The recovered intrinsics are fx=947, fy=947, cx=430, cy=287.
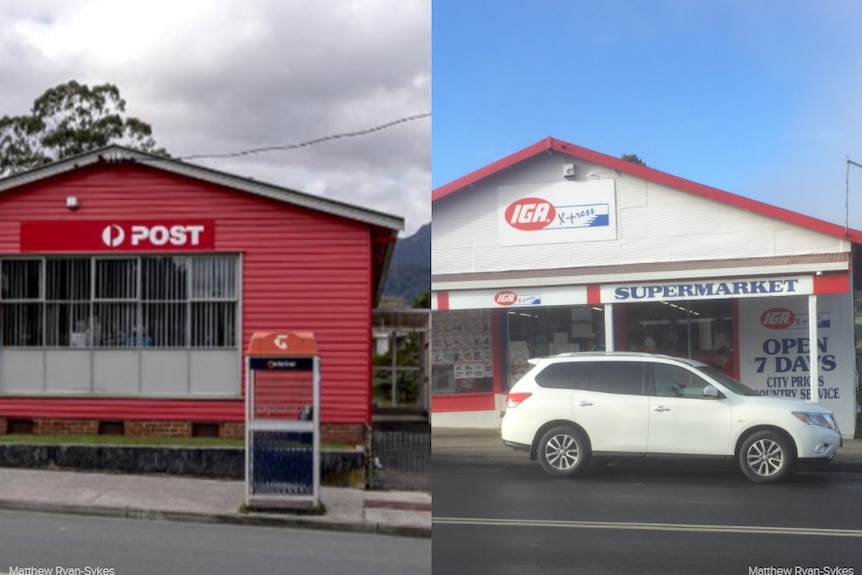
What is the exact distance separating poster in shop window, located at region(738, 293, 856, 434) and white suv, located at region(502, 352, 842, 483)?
28 millimetres

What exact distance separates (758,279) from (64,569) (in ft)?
6.66

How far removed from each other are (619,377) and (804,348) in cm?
35

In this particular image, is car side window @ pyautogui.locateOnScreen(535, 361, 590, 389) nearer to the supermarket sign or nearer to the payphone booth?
the supermarket sign

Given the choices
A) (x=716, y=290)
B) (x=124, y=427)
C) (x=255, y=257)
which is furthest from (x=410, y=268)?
Answer: (x=124, y=427)

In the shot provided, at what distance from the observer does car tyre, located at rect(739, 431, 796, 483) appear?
5.98 ft

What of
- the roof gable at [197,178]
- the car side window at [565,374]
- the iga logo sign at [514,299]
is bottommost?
the car side window at [565,374]

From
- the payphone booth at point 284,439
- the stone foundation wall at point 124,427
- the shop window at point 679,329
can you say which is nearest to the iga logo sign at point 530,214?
the shop window at point 679,329

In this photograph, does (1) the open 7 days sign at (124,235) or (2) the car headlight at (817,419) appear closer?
(2) the car headlight at (817,419)

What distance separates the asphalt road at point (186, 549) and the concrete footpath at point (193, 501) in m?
0.13

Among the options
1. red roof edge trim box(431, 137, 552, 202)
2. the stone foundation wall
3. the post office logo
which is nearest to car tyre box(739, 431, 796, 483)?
red roof edge trim box(431, 137, 552, 202)

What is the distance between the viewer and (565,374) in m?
1.89

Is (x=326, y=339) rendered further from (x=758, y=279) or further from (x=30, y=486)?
(x=758, y=279)

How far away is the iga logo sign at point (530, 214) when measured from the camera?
6.28 feet

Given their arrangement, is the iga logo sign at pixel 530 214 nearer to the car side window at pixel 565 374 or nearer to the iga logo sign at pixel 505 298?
the iga logo sign at pixel 505 298
